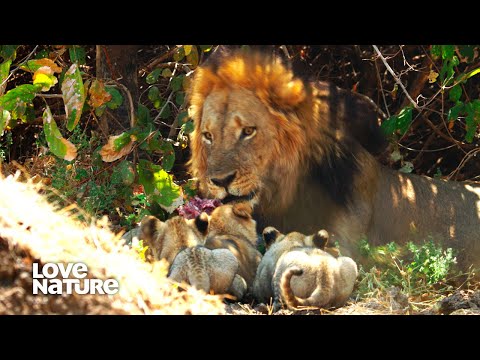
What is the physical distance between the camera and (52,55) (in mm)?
4758

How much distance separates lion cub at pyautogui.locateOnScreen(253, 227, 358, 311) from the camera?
12.3 ft

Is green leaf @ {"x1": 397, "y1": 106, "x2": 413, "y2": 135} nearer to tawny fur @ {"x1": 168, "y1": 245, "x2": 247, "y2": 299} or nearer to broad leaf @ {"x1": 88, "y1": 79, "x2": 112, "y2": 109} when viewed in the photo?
tawny fur @ {"x1": 168, "y1": 245, "x2": 247, "y2": 299}

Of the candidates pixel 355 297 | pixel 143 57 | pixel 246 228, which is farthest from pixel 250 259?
pixel 143 57

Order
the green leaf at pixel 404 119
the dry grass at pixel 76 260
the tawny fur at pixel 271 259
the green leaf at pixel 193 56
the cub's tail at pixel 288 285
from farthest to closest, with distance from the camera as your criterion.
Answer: the green leaf at pixel 193 56 < the green leaf at pixel 404 119 < the tawny fur at pixel 271 259 < the cub's tail at pixel 288 285 < the dry grass at pixel 76 260

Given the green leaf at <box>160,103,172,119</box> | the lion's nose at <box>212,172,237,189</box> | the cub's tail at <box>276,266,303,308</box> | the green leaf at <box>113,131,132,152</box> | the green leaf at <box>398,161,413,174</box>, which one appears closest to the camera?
the cub's tail at <box>276,266,303,308</box>

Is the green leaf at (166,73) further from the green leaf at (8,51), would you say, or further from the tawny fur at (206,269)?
the tawny fur at (206,269)

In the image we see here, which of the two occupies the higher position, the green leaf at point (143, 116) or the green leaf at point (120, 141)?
the green leaf at point (143, 116)

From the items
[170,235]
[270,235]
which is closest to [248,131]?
[270,235]

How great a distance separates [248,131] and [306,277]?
976mm

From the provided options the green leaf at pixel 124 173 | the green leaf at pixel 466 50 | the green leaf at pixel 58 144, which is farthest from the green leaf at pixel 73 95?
the green leaf at pixel 466 50

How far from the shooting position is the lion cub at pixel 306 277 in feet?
12.3

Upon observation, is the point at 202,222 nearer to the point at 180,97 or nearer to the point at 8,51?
the point at 180,97

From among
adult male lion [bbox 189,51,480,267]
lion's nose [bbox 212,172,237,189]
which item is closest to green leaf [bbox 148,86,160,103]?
adult male lion [bbox 189,51,480,267]

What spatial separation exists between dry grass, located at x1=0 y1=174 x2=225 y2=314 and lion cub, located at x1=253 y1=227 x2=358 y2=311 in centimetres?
27
